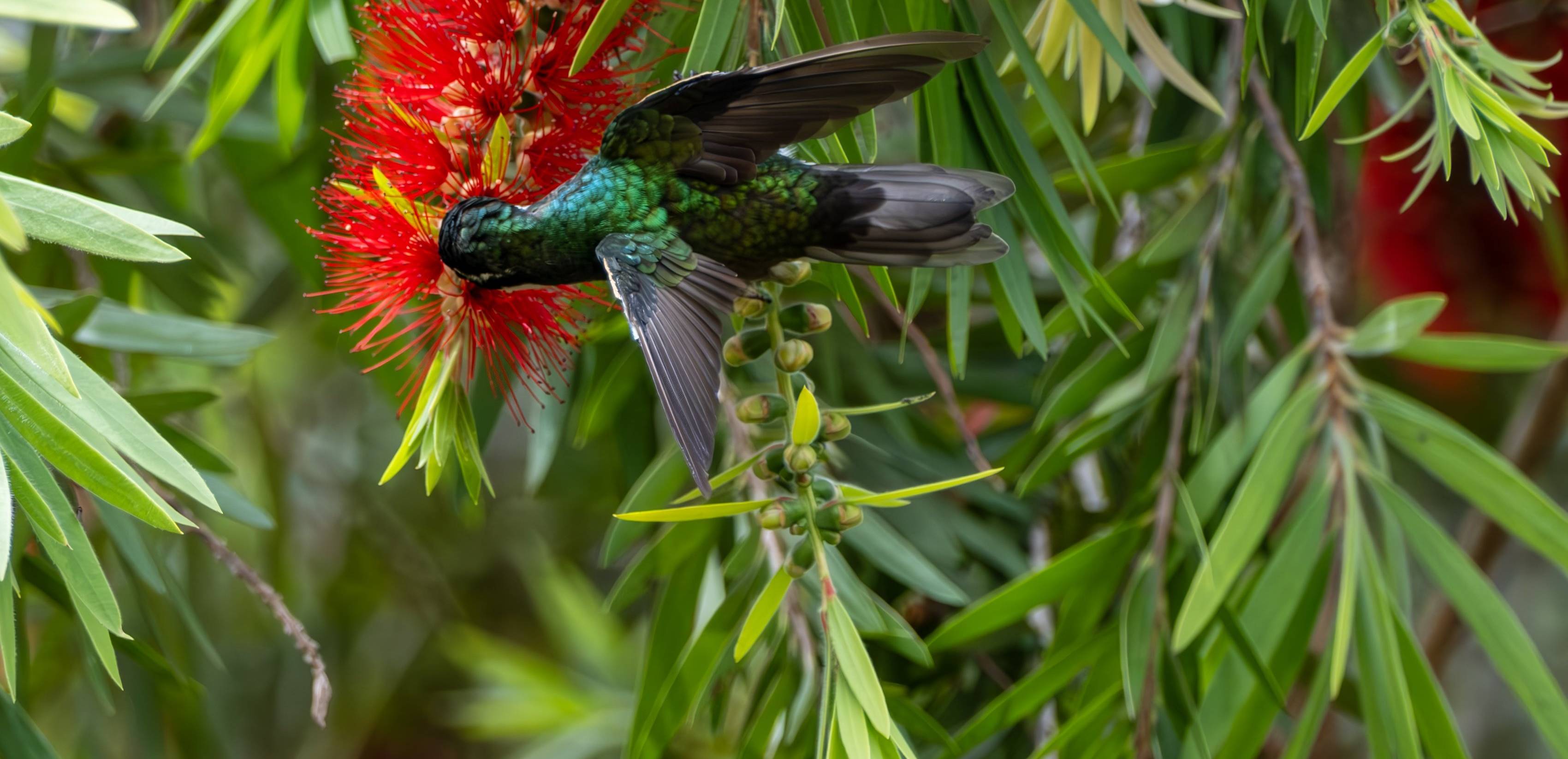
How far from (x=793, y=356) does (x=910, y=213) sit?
74 mm

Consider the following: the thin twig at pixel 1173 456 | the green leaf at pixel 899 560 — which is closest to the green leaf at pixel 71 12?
the green leaf at pixel 899 560

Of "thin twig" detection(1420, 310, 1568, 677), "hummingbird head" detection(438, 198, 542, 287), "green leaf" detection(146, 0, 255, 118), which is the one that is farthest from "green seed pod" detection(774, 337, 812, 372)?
"thin twig" detection(1420, 310, 1568, 677)

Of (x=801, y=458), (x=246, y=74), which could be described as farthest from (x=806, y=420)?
(x=246, y=74)

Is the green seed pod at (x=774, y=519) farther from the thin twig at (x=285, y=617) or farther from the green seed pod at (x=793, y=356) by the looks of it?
the thin twig at (x=285, y=617)

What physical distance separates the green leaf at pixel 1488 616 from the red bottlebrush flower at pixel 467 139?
53 centimetres

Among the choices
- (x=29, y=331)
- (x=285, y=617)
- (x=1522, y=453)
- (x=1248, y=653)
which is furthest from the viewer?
(x=1522, y=453)

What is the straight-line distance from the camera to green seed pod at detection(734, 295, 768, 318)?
48cm

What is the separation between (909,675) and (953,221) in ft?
1.74

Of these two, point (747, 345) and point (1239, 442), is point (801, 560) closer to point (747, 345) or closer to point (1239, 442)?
point (747, 345)

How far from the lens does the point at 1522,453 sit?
1235mm

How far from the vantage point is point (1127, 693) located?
0.67 meters

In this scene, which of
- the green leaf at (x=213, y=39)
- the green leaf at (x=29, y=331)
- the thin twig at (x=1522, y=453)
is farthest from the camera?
the thin twig at (x=1522, y=453)

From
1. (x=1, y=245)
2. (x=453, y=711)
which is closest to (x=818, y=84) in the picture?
(x=1, y=245)

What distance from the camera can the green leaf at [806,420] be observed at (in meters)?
0.44
